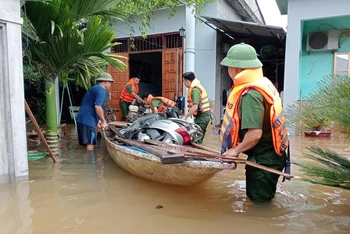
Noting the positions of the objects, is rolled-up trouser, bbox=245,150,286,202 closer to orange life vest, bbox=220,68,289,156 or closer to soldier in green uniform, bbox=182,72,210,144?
orange life vest, bbox=220,68,289,156

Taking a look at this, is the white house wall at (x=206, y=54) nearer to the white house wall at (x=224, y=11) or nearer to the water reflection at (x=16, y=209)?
the white house wall at (x=224, y=11)

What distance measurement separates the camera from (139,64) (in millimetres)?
12562

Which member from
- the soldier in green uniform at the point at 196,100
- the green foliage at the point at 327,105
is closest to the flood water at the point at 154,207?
the green foliage at the point at 327,105

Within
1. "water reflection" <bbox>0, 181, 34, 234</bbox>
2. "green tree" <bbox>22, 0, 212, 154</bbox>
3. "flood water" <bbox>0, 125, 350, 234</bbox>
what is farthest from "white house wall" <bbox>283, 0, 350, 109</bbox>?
"water reflection" <bbox>0, 181, 34, 234</bbox>

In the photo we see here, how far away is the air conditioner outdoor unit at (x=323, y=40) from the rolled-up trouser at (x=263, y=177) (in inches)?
267

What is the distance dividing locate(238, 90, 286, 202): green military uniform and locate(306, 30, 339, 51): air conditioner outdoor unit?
679 centimetres

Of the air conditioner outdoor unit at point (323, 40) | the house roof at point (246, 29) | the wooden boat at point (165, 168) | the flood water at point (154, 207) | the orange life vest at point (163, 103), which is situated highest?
the house roof at point (246, 29)

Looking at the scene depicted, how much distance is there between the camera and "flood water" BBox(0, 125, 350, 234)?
2.55m

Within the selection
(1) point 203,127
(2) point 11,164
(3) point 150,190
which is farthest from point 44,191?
(1) point 203,127

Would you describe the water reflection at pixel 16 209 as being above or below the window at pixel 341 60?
below

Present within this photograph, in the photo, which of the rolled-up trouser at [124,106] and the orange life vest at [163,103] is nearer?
the orange life vest at [163,103]

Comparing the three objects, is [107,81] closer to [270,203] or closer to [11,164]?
[11,164]

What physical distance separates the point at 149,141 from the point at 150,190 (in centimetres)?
59

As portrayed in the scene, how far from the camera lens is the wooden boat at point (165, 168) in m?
2.73
